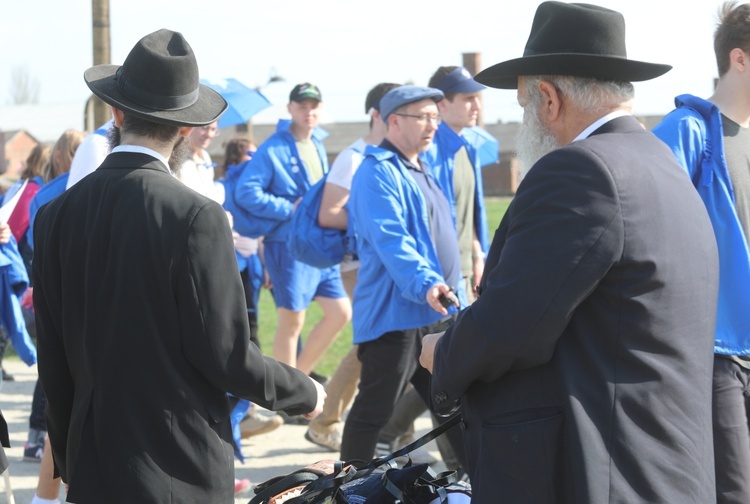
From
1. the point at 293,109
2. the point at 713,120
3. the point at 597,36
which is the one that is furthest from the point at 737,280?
the point at 293,109

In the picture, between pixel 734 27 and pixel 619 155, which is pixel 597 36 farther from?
pixel 734 27

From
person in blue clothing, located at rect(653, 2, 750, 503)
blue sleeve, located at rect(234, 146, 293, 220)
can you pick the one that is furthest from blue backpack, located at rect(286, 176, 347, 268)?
person in blue clothing, located at rect(653, 2, 750, 503)

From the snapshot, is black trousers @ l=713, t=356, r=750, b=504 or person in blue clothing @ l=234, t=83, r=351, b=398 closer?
black trousers @ l=713, t=356, r=750, b=504

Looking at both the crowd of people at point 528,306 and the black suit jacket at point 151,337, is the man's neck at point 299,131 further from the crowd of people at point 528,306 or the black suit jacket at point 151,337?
the black suit jacket at point 151,337

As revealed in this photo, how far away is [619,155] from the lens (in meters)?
2.57

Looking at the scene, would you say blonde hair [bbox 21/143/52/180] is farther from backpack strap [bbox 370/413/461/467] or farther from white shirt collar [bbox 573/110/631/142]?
white shirt collar [bbox 573/110/631/142]

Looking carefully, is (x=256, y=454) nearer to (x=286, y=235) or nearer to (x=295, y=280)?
(x=295, y=280)

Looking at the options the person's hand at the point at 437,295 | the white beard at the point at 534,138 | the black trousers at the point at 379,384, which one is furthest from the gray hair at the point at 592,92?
the black trousers at the point at 379,384

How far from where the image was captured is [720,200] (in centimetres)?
385

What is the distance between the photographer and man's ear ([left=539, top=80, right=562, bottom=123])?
282 centimetres

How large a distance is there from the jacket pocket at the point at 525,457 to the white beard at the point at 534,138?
69 cm

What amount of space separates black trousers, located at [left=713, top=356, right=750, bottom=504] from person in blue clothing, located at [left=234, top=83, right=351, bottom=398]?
3.91m

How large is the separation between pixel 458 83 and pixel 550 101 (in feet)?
12.9

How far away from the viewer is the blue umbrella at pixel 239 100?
660 cm
